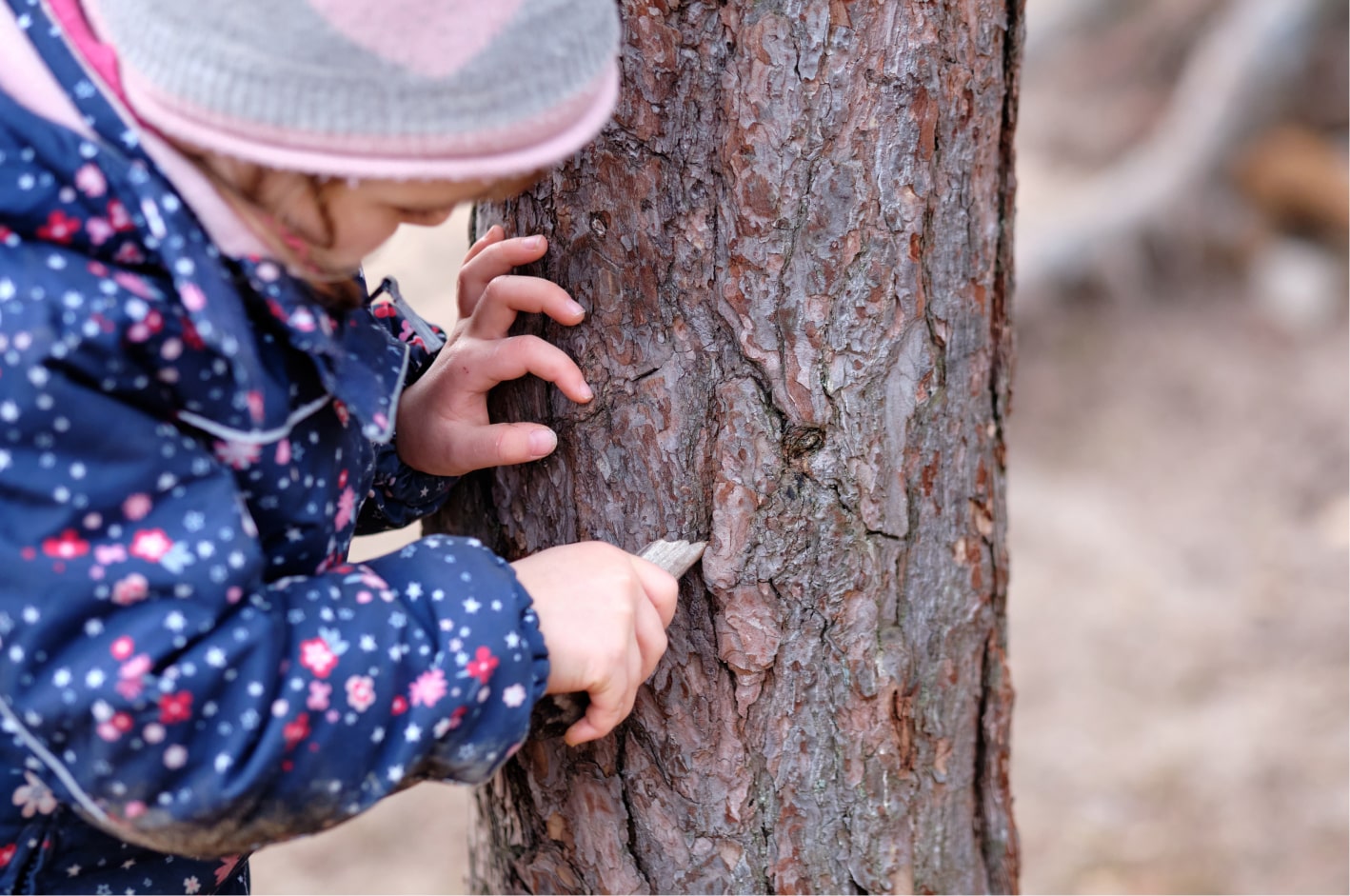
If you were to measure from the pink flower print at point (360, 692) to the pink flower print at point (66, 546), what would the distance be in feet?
0.71

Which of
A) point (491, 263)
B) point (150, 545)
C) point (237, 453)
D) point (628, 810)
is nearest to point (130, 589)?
point (150, 545)

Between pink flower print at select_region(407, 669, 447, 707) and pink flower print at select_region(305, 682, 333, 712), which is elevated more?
pink flower print at select_region(407, 669, 447, 707)

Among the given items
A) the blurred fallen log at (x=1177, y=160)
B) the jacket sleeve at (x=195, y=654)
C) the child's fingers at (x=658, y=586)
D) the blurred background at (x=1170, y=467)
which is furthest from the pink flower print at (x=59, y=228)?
the blurred fallen log at (x=1177, y=160)

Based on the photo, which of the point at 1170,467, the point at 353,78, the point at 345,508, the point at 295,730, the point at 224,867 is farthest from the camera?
the point at 1170,467

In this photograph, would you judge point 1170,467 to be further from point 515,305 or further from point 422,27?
point 422,27

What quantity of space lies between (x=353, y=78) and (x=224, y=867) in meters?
0.79

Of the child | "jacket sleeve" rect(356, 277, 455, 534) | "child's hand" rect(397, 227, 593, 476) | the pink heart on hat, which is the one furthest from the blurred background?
the pink heart on hat

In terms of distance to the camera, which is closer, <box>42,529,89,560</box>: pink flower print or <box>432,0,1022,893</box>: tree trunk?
<box>42,529,89,560</box>: pink flower print

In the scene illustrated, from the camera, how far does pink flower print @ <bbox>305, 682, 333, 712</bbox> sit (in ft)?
3.07

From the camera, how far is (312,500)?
104cm

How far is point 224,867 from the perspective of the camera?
120 centimetres

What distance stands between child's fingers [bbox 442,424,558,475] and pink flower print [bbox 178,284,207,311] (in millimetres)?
444

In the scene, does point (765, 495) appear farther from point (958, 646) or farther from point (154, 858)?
point (154, 858)

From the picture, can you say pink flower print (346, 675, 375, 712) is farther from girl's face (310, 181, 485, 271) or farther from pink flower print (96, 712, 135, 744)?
girl's face (310, 181, 485, 271)
